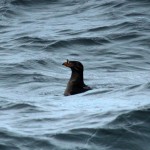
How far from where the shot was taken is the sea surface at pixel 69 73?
425 inches

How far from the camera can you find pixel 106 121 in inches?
451

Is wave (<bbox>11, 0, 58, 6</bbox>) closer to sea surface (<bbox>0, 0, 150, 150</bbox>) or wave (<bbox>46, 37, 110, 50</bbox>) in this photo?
sea surface (<bbox>0, 0, 150, 150</bbox>)

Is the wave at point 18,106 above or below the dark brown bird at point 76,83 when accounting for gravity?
above

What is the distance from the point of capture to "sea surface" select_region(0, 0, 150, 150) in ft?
35.4

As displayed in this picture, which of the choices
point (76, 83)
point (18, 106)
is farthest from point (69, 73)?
point (18, 106)

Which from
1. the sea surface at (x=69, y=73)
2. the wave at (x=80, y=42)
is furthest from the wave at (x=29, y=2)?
the wave at (x=80, y=42)

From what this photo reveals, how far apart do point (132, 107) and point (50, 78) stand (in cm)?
532

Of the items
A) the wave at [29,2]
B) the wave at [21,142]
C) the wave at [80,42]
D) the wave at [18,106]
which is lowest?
the wave at [80,42]

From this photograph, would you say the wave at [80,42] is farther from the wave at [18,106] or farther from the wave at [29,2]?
the wave at [18,106]

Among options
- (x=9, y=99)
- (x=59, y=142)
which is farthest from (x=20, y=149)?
(x=9, y=99)

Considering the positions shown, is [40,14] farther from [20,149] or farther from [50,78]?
[20,149]

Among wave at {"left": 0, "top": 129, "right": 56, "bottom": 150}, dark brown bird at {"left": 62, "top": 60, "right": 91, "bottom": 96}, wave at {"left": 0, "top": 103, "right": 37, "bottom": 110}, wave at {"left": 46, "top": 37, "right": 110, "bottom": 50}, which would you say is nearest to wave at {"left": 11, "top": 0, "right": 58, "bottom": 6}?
wave at {"left": 46, "top": 37, "right": 110, "bottom": 50}

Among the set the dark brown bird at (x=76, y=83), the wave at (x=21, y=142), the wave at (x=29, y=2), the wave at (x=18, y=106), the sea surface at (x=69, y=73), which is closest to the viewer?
the wave at (x=21, y=142)

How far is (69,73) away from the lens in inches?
727
